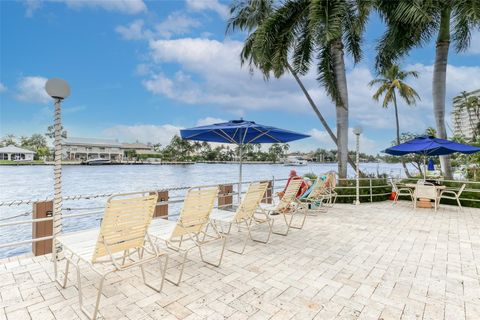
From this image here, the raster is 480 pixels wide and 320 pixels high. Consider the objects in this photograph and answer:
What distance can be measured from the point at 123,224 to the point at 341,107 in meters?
9.41

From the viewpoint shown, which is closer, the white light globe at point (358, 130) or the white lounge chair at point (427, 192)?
the white lounge chair at point (427, 192)

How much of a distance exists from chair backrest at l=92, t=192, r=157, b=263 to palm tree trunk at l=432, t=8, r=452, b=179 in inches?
461

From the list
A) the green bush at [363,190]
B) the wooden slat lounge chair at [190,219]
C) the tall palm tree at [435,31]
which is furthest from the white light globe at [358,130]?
the wooden slat lounge chair at [190,219]

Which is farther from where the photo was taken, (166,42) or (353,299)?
(166,42)

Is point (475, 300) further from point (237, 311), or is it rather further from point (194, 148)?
point (194, 148)

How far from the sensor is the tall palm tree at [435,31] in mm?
9016

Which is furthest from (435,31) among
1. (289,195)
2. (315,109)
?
(289,195)

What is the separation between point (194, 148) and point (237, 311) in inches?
3060

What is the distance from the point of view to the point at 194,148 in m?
78.8

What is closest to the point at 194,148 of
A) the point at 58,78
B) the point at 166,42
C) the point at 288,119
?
the point at 288,119

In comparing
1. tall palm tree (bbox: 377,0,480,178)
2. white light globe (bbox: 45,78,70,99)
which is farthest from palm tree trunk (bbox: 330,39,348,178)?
white light globe (bbox: 45,78,70,99)

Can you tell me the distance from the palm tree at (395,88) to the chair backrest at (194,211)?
2094 centimetres

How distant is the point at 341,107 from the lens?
9.97 metres

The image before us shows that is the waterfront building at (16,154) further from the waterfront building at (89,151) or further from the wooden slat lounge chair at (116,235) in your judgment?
the wooden slat lounge chair at (116,235)
